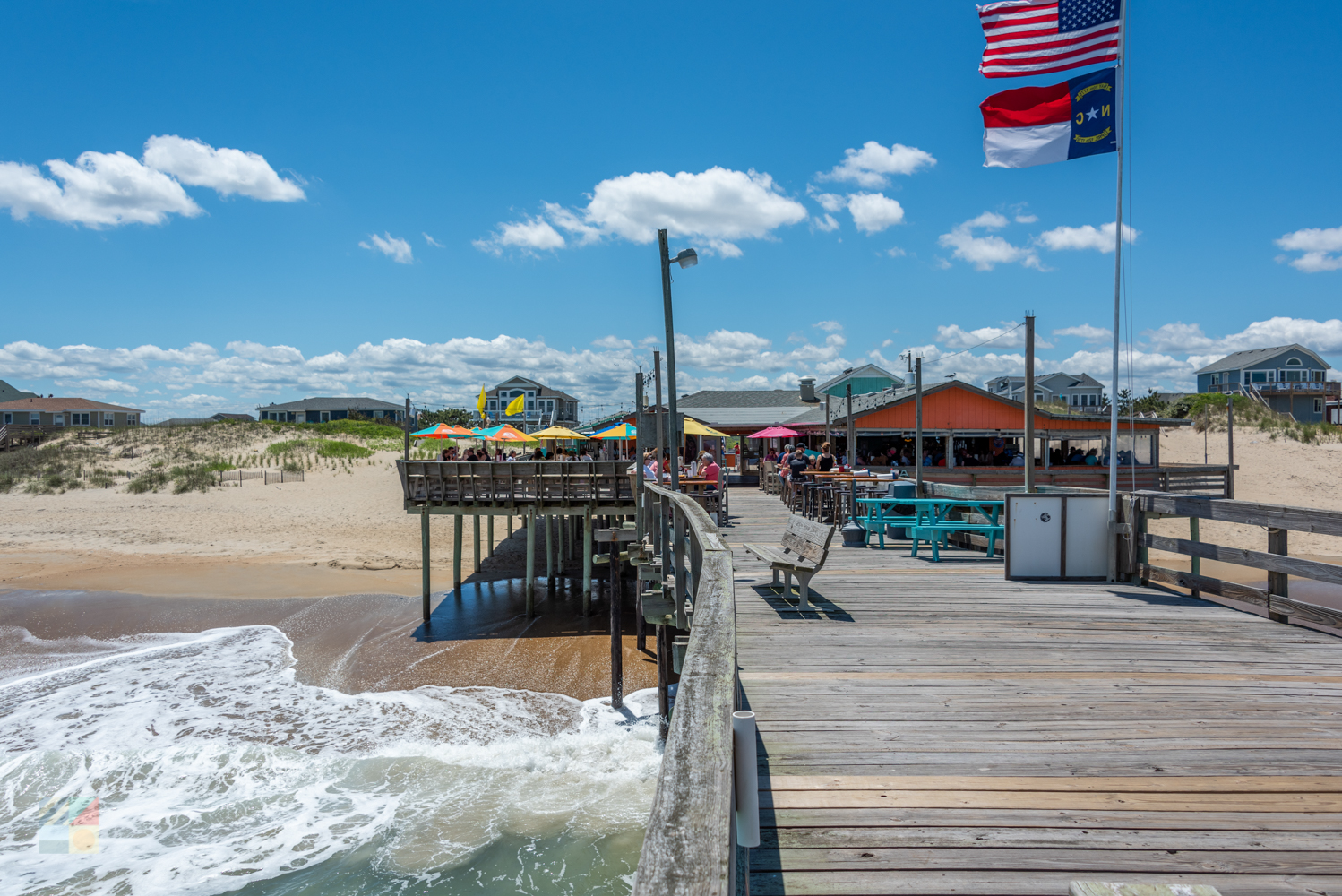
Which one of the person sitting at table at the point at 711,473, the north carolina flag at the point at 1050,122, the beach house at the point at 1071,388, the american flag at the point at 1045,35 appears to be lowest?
the person sitting at table at the point at 711,473

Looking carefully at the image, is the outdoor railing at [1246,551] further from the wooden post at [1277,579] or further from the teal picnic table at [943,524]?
the teal picnic table at [943,524]

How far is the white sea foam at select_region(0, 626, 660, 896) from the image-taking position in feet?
25.8

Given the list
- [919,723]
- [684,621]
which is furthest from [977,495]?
[919,723]

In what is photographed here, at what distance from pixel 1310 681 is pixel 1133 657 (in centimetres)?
95

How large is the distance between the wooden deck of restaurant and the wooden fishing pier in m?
0.01

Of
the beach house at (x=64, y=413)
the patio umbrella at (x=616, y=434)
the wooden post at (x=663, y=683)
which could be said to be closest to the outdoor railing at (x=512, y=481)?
the patio umbrella at (x=616, y=434)

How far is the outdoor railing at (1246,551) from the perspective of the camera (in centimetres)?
589

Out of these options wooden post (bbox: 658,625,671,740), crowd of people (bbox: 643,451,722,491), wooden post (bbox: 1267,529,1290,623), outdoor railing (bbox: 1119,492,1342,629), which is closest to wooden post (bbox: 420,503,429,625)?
crowd of people (bbox: 643,451,722,491)

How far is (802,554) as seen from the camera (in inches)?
279

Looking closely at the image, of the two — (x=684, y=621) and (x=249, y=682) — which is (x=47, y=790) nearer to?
(x=249, y=682)

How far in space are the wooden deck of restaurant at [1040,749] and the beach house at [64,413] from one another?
8741 centimetres

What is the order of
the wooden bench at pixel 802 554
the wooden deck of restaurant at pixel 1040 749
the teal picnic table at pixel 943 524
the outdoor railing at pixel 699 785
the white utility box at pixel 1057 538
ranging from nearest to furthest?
1. the outdoor railing at pixel 699 785
2. the wooden deck of restaurant at pixel 1040 749
3. the wooden bench at pixel 802 554
4. the white utility box at pixel 1057 538
5. the teal picnic table at pixel 943 524

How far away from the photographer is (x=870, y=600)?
706cm

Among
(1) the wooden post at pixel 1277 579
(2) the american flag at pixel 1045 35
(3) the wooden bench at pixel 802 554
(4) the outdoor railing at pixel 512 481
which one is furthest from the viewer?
(4) the outdoor railing at pixel 512 481
